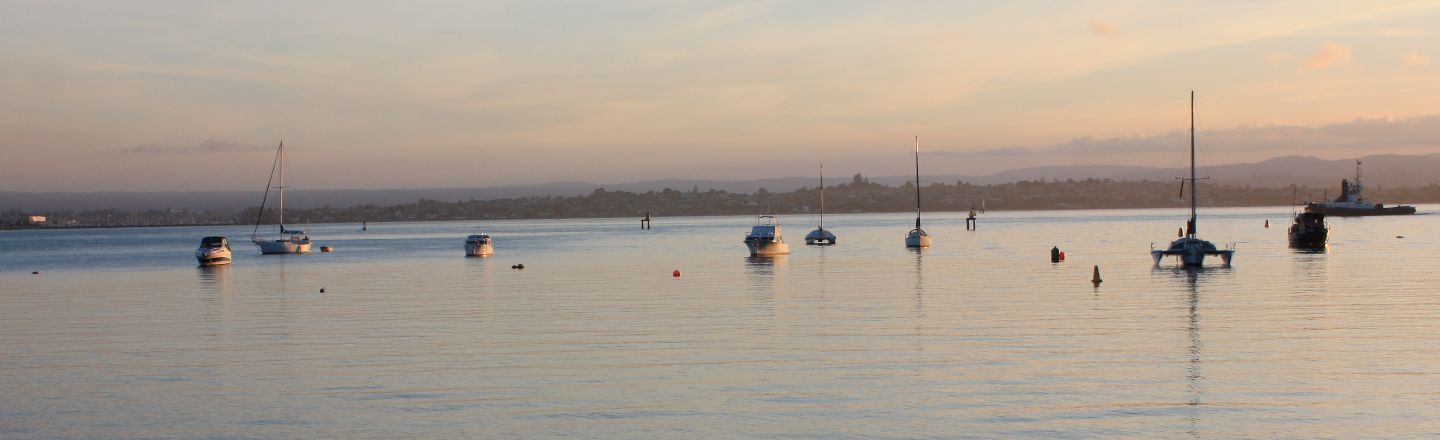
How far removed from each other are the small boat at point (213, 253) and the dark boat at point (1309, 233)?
76857mm

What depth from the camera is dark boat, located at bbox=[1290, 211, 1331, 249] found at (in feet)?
308

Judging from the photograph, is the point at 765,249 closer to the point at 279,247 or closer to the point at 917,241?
the point at 917,241

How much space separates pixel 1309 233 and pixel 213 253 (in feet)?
256

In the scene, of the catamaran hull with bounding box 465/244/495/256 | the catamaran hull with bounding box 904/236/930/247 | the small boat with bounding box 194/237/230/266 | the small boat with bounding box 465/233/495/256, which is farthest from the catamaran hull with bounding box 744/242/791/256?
the small boat with bounding box 194/237/230/266

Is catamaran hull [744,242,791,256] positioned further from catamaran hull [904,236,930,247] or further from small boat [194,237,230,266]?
small boat [194,237,230,266]

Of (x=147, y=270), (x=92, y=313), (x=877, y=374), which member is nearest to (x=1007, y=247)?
(x=147, y=270)

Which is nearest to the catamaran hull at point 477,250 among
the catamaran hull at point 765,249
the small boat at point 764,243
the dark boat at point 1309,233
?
the small boat at point 764,243

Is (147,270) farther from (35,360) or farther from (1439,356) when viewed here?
(1439,356)

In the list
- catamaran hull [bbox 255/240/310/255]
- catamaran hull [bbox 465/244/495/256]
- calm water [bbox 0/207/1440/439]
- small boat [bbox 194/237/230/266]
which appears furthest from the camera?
catamaran hull [bbox 255/240/310/255]

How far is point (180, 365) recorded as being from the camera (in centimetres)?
2986

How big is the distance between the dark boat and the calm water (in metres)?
35.4

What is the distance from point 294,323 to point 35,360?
423 inches

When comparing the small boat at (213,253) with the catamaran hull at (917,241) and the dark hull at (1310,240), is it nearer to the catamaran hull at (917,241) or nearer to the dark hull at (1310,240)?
the catamaran hull at (917,241)

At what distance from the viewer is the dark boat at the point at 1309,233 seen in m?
Answer: 94.0
